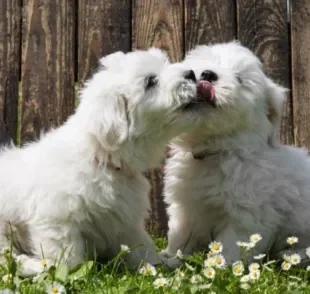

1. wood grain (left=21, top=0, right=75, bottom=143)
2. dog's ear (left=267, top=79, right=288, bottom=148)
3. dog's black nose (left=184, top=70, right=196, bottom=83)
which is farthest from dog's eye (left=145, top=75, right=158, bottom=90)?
wood grain (left=21, top=0, right=75, bottom=143)

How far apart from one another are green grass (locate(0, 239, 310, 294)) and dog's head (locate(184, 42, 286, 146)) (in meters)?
1.04

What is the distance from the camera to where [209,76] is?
14.1ft

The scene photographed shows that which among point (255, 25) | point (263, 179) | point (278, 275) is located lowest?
point (278, 275)

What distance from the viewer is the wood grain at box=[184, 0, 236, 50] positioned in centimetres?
533

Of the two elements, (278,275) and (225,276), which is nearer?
(225,276)

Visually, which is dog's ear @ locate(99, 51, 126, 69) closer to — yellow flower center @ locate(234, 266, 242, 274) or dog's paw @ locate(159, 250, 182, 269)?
dog's paw @ locate(159, 250, 182, 269)

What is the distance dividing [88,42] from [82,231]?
1776 millimetres

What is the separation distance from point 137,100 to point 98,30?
53.6 inches

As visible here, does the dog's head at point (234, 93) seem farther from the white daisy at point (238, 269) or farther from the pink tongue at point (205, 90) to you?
the white daisy at point (238, 269)

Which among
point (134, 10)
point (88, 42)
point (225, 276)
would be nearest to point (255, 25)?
point (134, 10)

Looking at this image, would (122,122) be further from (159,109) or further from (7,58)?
(7,58)

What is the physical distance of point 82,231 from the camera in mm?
4125

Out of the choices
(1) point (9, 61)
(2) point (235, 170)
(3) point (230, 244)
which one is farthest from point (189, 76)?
(1) point (9, 61)

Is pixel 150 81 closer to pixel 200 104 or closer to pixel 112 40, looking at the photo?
pixel 200 104
